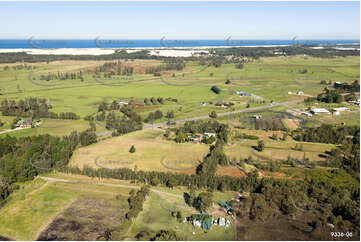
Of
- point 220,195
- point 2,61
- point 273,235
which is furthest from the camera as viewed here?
point 2,61

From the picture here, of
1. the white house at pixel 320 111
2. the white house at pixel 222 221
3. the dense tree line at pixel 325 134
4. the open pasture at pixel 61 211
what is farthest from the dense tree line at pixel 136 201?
the white house at pixel 320 111

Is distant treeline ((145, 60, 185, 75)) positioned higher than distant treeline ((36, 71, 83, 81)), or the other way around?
distant treeline ((145, 60, 185, 75))

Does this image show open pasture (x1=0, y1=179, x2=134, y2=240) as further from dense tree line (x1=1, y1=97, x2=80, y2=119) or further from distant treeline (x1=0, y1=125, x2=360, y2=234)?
dense tree line (x1=1, y1=97, x2=80, y2=119)

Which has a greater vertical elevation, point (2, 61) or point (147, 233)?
point (2, 61)

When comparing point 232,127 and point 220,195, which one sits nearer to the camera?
point 220,195

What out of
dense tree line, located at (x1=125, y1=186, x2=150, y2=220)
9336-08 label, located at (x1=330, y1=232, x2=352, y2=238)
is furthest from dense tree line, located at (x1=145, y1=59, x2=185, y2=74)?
9336-08 label, located at (x1=330, y1=232, x2=352, y2=238)

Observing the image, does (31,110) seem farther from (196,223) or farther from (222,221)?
(222,221)

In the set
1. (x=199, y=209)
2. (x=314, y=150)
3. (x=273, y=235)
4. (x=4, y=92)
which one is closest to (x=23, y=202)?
(x=199, y=209)

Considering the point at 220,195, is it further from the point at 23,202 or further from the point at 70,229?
the point at 23,202
